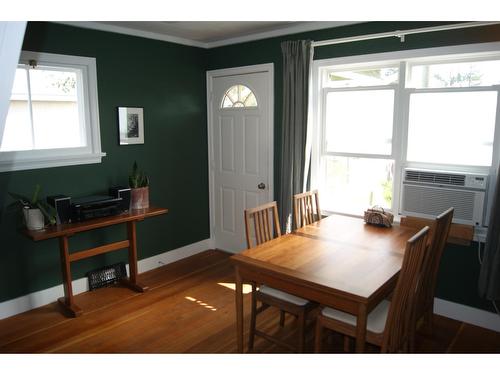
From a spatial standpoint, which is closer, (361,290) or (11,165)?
(361,290)

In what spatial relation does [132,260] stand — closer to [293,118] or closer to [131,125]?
[131,125]

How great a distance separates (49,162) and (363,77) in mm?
2910

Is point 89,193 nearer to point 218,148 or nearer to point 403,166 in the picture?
point 218,148

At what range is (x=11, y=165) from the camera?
3127 millimetres

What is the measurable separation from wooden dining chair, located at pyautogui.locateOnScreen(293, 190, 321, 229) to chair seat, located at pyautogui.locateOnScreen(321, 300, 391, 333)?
1.00m

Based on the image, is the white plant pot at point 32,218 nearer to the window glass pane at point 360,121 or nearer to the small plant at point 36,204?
the small plant at point 36,204

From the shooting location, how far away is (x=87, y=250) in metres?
3.55

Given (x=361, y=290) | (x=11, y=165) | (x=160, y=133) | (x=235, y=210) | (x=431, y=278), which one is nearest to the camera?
(x=361, y=290)

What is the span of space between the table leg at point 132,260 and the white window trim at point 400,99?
72.3 inches

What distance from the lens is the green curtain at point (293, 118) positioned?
362 centimetres

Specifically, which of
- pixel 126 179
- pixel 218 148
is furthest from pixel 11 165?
pixel 218 148

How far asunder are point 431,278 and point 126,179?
293 centimetres

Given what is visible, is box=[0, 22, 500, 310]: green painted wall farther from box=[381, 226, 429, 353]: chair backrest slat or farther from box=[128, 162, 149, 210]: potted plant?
box=[381, 226, 429, 353]: chair backrest slat

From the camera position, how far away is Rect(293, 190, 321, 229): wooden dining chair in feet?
10.6
